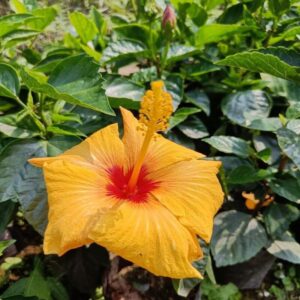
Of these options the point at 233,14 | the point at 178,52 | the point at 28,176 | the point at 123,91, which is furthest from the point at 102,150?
the point at 233,14

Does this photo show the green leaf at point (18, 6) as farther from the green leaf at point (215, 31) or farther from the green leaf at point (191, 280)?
the green leaf at point (191, 280)

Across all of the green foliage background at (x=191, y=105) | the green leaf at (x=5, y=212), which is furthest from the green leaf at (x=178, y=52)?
the green leaf at (x=5, y=212)

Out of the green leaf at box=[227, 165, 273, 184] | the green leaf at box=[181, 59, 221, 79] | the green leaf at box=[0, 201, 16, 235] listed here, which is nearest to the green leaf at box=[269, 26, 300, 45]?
the green leaf at box=[181, 59, 221, 79]

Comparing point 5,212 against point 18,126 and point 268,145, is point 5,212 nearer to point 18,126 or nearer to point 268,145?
point 18,126

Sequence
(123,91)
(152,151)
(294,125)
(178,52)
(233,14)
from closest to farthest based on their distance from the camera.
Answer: (152,151), (294,125), (123,91), (178,52), (233,14)

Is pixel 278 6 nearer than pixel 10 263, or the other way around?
pixel 278 6

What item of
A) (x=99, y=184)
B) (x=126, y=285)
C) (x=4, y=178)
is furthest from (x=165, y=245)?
(x=126, y=285)

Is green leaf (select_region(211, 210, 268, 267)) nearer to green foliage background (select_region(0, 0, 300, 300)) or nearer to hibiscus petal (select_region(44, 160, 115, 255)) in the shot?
green foliage background (select_region(0, 0, 300, 300))
